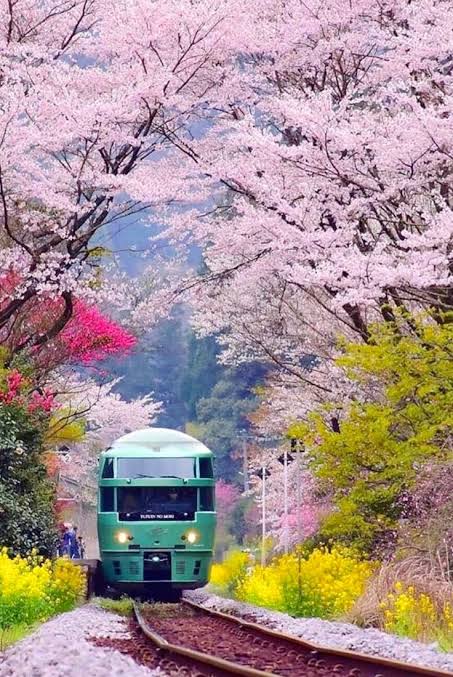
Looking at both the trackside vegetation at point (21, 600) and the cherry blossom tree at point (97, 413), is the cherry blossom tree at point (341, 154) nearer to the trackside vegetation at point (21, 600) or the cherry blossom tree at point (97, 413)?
the trackside vegetation at point (21, 600)

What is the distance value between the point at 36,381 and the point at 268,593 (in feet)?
23.7

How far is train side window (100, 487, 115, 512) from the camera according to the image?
1871cm

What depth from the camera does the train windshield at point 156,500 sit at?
18.6m

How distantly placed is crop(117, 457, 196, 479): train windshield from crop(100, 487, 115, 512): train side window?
0.98ft

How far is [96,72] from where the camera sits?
65.0ft

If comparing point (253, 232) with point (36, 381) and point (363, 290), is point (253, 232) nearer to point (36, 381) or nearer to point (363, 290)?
point (363, 290)

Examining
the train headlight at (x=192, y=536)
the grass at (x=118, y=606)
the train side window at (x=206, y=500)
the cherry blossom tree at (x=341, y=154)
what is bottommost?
the grass at (x=118, y=606)

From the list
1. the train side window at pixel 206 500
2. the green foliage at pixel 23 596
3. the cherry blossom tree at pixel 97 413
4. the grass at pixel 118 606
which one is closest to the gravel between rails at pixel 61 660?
the green foliage at pixel 23 596

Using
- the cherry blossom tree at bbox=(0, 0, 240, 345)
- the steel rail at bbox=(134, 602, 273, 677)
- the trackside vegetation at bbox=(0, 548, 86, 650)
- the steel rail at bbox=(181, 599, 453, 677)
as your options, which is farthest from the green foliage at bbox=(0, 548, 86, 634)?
the cherry blossom tree at bbox=(0, 0, 240, 345)

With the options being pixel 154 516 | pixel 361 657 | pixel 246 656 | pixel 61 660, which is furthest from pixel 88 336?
pixel 61 660

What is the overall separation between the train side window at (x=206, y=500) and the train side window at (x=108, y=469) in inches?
59.4

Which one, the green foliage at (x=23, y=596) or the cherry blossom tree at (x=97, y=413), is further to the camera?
the cherry blossom tree at (x=97, y=413)

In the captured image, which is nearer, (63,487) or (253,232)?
(253,232)

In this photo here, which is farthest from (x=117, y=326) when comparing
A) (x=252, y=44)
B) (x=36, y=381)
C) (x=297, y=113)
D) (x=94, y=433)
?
(x=94, y=433)
